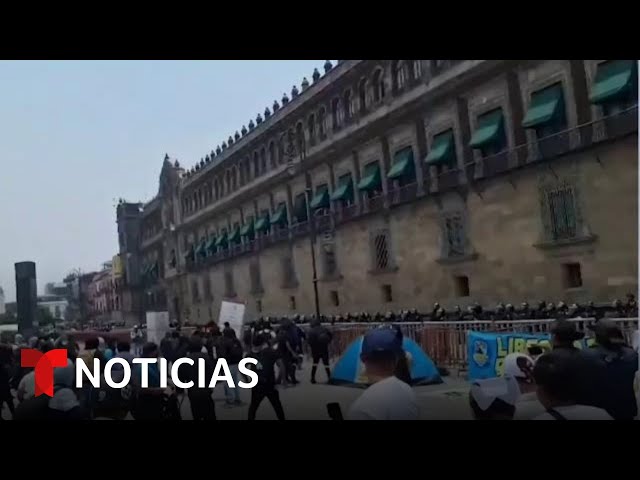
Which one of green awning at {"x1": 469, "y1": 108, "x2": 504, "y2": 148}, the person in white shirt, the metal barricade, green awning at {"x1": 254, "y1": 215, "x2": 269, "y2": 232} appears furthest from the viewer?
green awning at {"x1": 254, "y1": 215, "x2": 269, "y2": 232}

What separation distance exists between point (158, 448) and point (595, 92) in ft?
14.7

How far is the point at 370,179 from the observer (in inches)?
251

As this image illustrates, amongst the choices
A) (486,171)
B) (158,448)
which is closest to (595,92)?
(486,171)

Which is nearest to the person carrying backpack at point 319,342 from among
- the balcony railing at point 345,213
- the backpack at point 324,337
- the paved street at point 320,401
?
the backpack at point 324,337

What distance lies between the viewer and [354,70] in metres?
6.06

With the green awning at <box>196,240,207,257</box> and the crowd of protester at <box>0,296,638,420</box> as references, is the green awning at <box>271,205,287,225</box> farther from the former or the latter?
the crowd of protester at <box>0,296,638,420</box>

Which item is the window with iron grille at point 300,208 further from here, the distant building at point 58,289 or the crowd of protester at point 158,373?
the distant building at point 58,289

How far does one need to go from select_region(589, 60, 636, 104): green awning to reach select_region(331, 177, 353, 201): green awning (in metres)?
2.16

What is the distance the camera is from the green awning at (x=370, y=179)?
20.8 feet

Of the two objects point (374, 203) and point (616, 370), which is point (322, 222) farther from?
point (616, 370)

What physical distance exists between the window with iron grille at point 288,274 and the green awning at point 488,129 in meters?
2.01

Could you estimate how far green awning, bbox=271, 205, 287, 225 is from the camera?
6660 millimetres

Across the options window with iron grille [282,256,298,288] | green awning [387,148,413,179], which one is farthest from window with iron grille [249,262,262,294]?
green awning [387,148,413,179]

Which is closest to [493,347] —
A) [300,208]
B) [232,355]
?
[300,208]
